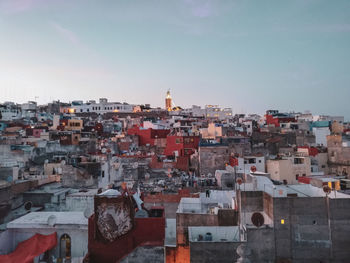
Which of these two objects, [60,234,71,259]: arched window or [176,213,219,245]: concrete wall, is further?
[176,213,219,245]: concrete wall

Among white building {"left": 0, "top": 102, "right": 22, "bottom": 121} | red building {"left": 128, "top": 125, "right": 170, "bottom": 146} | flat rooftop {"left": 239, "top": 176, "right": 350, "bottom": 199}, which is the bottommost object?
flat rooftop {"left": 239, "top": 176, "right": 350, "bottom": 199}

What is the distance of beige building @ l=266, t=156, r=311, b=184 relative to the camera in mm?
27328

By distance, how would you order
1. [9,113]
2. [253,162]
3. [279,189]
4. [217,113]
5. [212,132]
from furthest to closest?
[217,113] → [9,113] → [212,132] → [253,162] → [279,189]

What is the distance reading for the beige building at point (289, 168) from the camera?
2733 cm

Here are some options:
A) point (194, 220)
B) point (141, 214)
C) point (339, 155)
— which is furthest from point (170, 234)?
point (339, 155)

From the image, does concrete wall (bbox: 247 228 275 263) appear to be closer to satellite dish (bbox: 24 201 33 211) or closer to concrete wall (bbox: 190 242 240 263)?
concrete wall (bbox: 190 242 240 263)

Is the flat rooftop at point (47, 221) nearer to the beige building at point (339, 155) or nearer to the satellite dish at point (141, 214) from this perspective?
the satellite dish at point (141, 214)

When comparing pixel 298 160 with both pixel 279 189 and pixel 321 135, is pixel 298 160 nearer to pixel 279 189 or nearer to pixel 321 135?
pixel 279 189

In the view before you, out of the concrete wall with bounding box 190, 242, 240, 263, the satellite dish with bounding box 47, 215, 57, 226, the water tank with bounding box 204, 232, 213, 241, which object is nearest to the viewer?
the concrete wall with bounding box 190, 242, 240, 263

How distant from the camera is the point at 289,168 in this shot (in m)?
27.6

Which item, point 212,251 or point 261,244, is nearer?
point 212,251

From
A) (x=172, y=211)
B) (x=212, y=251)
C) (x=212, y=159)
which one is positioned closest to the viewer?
(x=212, y=251)

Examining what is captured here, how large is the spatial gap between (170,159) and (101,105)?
68.9 meters

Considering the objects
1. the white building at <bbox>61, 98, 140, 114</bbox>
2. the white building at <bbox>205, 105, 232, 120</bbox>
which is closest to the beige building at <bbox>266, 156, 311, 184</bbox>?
the white building at <bbox>205, 105, 232, 120</bbox>
